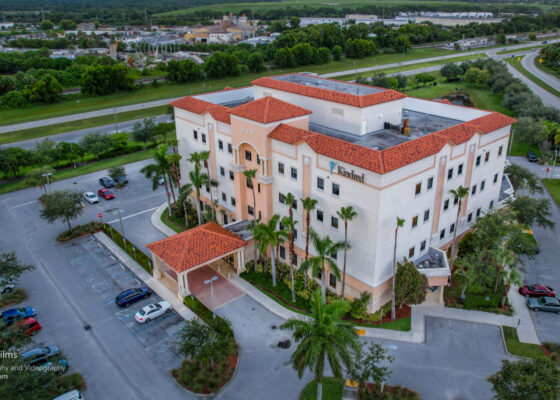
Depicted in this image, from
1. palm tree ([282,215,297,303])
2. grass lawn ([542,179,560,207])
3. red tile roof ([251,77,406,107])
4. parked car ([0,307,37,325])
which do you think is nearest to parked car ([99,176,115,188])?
parked car ([0,307,37,325])

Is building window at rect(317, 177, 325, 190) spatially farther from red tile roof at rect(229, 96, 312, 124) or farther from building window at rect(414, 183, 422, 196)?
building window at rect(414, 183, 422, 196)

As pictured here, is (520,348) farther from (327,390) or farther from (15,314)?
(15,314)

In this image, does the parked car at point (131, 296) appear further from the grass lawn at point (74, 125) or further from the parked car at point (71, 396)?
the grass lawn at point (74, 125)

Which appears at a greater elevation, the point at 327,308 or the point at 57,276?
the point at 327,308

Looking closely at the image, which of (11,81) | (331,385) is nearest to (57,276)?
(331,385)

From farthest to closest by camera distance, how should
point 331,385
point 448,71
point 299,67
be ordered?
1. point 299,67
2. point 448,71
3. point 331,385

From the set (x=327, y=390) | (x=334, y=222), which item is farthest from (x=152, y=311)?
(x=334, y=222)

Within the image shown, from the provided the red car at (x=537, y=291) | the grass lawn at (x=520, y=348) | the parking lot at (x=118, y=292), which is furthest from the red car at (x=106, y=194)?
the red car at (x=537, y=291)

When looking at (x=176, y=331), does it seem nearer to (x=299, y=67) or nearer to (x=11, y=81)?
(x=11, y=81)
